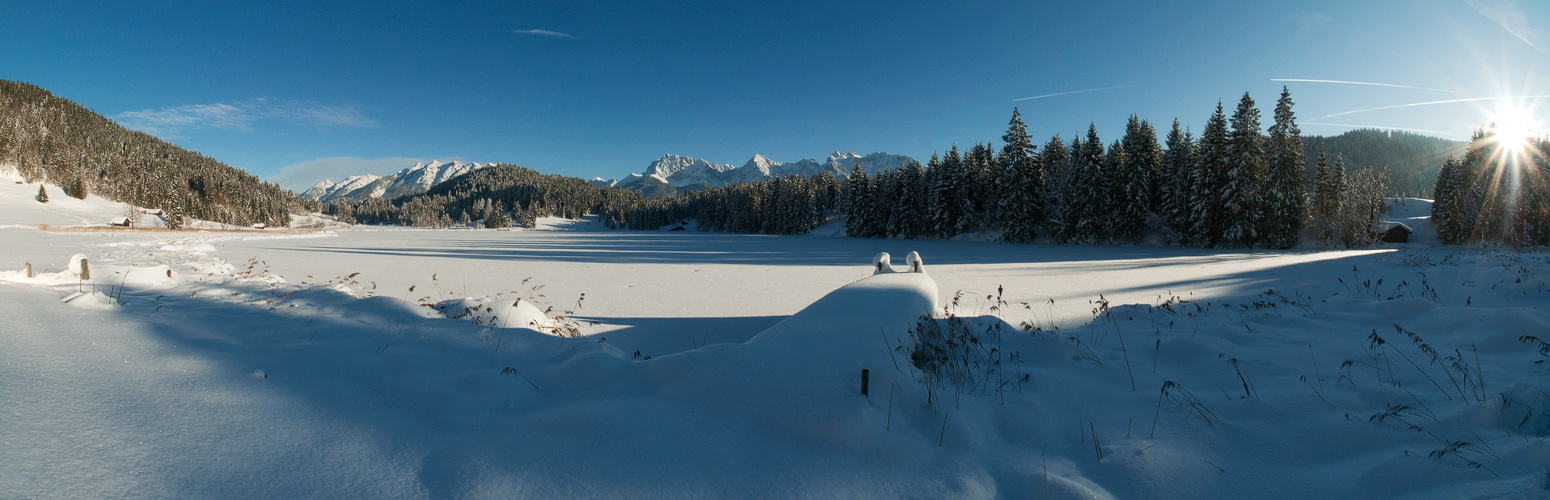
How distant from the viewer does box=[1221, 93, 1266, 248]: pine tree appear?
94.1 feet

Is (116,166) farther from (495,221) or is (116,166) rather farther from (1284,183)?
(1284,183)

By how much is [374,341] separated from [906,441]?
4.15 m

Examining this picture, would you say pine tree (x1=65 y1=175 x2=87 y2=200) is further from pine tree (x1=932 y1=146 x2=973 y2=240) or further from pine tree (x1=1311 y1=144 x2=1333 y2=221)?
pine tree (x1=1311 y1=144 x2=1333 y2=221)

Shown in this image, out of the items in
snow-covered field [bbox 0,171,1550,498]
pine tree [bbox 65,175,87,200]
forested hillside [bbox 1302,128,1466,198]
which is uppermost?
forested hillside [bbox 1302,128,1466,198]

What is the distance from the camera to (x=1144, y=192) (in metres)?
33.5

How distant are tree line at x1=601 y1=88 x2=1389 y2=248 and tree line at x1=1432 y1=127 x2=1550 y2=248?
176 inches

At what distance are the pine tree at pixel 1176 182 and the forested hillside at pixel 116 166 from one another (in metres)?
100

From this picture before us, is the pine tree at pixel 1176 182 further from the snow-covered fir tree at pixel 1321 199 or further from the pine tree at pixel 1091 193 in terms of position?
the snow-covered fir tree at pixel 1321 199

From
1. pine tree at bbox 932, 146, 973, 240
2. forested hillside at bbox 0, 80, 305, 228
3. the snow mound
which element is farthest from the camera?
forested hillside at bbox 0, 80, 305, 228

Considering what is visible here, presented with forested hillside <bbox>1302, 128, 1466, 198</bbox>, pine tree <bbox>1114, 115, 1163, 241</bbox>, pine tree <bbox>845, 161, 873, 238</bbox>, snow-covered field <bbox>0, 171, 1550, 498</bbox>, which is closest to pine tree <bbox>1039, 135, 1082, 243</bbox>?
pine tree <bbox>1114, 115, 1163, 241</bbox>

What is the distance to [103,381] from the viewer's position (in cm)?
247

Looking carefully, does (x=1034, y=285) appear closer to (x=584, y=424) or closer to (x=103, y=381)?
(x=584, y=424)

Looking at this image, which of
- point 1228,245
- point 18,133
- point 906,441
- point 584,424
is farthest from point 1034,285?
point 18,133

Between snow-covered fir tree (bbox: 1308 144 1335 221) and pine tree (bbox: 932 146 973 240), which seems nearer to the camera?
snow-covered fir tree (bbox: 1308 144 1335 221)
